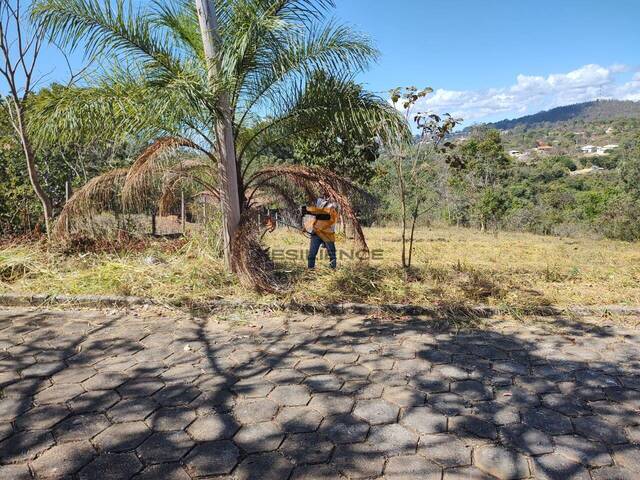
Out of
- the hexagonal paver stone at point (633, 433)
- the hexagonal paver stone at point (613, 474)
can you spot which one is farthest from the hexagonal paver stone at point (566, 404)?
the hexagonal paver stone at point (613, 474)

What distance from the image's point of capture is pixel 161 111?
448 centimetres

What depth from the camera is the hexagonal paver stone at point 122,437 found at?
255 centimetres

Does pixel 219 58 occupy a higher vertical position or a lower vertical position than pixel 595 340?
higher

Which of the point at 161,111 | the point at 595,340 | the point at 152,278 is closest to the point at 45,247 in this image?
the point at 152,278

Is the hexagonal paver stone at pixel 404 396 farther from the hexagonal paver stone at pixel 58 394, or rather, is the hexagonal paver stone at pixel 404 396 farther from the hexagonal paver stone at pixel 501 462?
the hexagonal paver stone at pixel 58 394

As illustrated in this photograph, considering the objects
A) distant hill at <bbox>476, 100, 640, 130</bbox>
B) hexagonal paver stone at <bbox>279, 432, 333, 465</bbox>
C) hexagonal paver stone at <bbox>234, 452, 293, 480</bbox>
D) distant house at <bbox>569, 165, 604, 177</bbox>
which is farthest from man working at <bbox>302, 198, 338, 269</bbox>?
distant hill at <bbox>476, 100, 640, 130</bbox>

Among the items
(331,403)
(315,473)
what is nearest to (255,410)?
(331,403)

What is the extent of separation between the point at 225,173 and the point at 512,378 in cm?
409

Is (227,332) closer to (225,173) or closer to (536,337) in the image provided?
(225,173)

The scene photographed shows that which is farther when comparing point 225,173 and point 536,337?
point 225,173

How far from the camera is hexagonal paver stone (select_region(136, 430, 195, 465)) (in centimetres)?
246

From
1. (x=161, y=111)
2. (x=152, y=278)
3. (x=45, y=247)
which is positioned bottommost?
(x=152, y=278)

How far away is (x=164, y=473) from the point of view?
2.35 m

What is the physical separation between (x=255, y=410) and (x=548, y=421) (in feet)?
6.38
